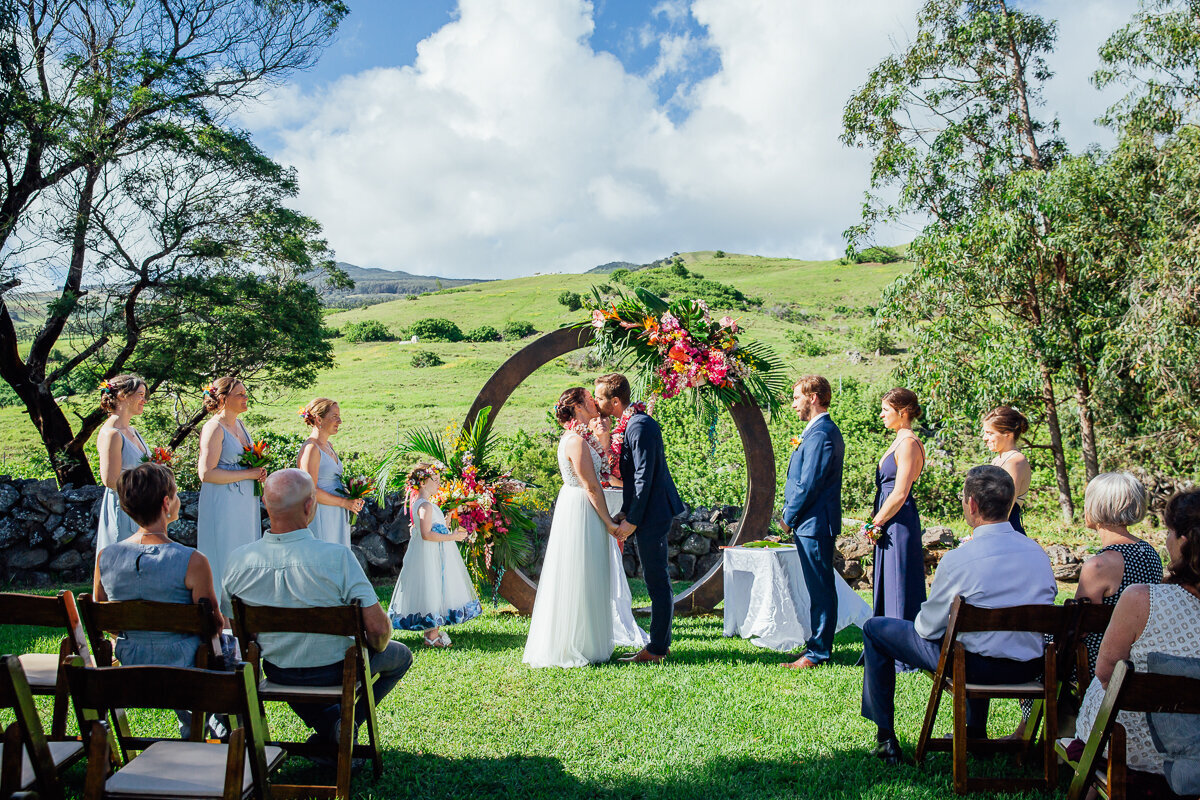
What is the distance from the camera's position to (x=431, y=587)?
6.77 m

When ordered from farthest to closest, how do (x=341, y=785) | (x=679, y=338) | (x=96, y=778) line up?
(x=679, y=338) < (x=341, y=785) < (x=96, y=778)

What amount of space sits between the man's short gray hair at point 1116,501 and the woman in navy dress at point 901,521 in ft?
5.69

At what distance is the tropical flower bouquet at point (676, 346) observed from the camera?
274 inches

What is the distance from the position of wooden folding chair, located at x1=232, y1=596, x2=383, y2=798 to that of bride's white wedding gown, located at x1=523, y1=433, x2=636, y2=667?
2449 mm

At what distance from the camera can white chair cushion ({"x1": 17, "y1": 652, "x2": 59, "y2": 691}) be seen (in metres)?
3.97

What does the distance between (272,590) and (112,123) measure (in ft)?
37.8

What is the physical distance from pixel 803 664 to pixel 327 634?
380 cm

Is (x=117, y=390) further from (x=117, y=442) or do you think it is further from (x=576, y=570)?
(x=576, y=570)

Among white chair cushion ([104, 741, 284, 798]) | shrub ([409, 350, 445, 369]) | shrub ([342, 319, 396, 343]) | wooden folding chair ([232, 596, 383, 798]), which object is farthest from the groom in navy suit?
shrub ([342, 319, 396, 343])

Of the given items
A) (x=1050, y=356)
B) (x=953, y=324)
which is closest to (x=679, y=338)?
(x=953, y=324)

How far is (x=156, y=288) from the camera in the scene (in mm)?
12922

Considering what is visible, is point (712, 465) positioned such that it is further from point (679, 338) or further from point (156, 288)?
point (156, 288)

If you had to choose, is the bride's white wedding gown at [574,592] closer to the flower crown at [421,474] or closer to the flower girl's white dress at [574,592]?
the flower girl's white dress at [574,592]

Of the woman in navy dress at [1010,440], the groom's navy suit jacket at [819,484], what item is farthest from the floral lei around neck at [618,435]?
the woman in navy dress at [1010,440]
